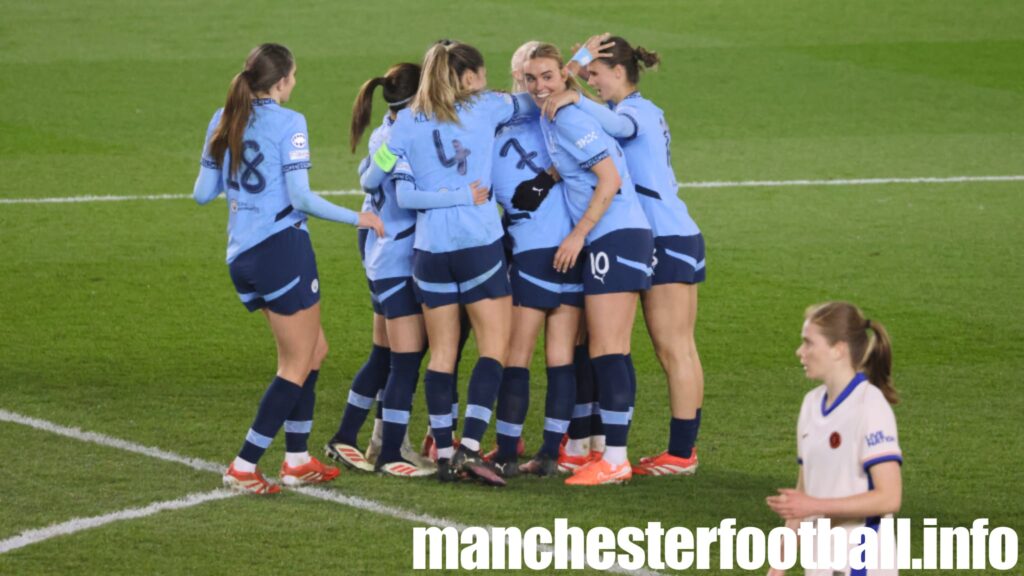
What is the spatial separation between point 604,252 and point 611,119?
0.58m

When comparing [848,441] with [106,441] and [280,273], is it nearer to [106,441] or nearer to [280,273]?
[280,273]

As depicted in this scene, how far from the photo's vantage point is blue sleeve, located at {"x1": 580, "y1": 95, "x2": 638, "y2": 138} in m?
7.11

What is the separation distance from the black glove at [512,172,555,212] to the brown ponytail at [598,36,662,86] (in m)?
0.61

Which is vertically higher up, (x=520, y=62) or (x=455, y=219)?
(x=520, y=62)

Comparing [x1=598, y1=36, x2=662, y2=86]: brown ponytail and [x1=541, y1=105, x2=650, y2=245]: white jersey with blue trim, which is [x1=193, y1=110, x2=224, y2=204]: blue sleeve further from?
[x1=598, y1=36, x2=662, y2=86]: brown ponytail

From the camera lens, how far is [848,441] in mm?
4582

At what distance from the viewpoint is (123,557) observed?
6.20m

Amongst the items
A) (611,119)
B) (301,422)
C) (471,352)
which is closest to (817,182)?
(471,352)

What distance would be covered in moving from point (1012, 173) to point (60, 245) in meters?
8.41

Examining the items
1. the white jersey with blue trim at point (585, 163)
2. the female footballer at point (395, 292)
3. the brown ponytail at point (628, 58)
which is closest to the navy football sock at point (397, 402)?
the female footballer at point (395, 292)

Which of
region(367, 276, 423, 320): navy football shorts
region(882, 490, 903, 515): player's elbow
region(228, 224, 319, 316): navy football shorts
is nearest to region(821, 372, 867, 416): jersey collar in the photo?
region(882, 490, 903, 515): player's elbow

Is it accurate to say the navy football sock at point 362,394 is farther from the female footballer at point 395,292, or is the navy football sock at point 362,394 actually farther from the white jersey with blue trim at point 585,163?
the white jersey with blue trim at point 585,163

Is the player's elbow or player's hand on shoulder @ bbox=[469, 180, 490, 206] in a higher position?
player's hand on shoulder @ bbox=[469, 180, 490, 206]

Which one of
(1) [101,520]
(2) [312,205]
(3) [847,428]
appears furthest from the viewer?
(2) [312,205]
